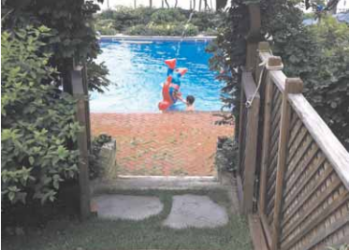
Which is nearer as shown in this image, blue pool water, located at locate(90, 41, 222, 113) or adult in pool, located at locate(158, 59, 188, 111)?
adult in pool, located at locate(158, 59, 188, 111)

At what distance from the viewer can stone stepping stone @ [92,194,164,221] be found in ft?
11.6

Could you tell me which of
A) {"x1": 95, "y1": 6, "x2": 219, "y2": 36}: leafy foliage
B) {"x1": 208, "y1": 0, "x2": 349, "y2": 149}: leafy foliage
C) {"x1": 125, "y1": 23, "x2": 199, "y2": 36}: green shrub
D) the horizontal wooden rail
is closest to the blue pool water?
{"x1": 125, "y1": 23, "x2": 199, "y2": 36}: green shrub

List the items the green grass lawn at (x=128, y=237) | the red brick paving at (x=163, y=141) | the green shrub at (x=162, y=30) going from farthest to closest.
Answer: the green shrub at (x=162, y=30) < the red brick paving at (x=163, y=141) < the green grass lawn at (x=128, y=237)

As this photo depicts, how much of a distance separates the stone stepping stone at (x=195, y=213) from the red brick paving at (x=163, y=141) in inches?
58.1

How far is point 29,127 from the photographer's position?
97.9 inches

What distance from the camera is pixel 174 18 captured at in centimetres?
2123

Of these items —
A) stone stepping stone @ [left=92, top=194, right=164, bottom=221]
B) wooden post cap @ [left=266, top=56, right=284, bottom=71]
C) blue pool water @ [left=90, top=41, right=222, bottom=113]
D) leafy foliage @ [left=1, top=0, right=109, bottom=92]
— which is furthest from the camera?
blue pool water @ [left=90, top=41, right=222, bottom=113]

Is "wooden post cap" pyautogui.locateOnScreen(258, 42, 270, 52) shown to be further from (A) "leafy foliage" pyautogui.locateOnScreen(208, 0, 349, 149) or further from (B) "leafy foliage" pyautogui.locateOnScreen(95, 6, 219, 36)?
(B) "leafy foliage" pyautogui.locateOnScreen(95, 6, 219, 36)

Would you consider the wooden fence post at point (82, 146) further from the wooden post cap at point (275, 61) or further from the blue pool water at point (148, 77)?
the blue pool water at point (148, 77)

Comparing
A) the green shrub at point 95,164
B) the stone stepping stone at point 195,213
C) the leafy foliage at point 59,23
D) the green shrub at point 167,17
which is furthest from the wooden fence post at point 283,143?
the green shrub at point 167,17

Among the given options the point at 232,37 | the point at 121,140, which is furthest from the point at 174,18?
the point at 232,37

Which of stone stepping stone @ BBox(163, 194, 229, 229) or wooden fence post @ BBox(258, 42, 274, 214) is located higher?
wooden fence post @ BBox(258, 42, 274, 214)

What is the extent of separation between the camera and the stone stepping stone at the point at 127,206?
11.6 ft

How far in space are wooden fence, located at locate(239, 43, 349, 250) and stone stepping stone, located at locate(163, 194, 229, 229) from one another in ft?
0.85
